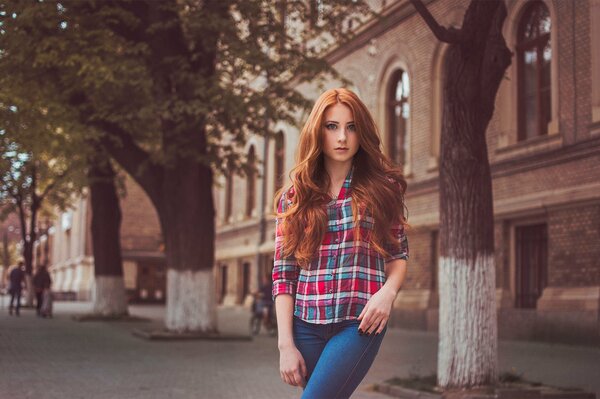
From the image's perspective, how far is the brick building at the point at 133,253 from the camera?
2014 inches

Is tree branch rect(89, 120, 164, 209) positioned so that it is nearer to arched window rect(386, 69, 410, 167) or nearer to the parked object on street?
arched window rect(386, 69, 410, 167)

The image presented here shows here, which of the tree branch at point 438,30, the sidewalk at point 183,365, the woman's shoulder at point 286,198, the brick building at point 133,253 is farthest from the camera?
the brick building at point 133,253

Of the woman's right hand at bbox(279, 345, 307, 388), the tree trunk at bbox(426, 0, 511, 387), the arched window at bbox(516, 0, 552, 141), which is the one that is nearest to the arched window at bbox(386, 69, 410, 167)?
the arched window at bbox(516, 0, 552, 141)

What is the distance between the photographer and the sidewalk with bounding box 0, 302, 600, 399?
10078 mm

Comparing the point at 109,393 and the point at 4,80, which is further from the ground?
the point at 4,80

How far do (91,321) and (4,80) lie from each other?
10.3 metres

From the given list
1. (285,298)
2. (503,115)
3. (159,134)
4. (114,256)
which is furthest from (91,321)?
(285,298)

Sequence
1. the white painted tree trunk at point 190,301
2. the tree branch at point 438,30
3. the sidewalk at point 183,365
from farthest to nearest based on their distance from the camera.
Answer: the white painted tree trunk at point 190,301 < the sidewalk at point 183,365 < the tree branch at point 438,30

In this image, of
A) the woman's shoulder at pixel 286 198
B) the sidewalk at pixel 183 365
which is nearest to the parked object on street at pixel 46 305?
the sidewalk at pixel 183 365

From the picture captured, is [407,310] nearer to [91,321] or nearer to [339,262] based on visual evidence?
[91,321]

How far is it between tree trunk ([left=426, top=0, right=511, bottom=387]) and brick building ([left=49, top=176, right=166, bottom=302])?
133 feet

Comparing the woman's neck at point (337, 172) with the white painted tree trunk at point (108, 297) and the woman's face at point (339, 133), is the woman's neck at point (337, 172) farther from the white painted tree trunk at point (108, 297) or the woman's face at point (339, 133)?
the white painted tree trunk at point (108, 297)

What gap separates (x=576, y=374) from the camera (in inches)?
472

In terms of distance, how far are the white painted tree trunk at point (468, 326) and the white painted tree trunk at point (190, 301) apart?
28.7 ft
